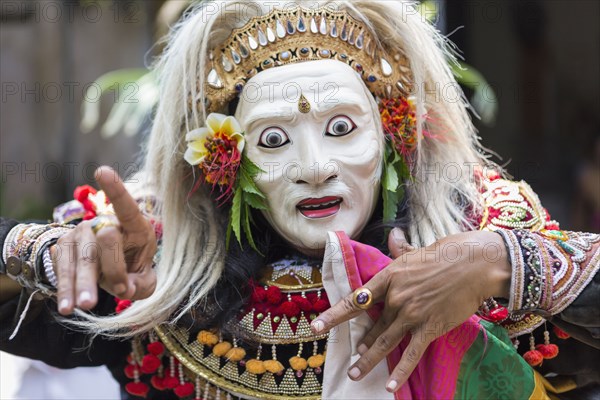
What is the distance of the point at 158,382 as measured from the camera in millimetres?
2400

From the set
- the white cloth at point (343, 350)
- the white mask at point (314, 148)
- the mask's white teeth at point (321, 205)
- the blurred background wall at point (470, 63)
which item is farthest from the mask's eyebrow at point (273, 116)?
the blurred background wall at point (470, 63)

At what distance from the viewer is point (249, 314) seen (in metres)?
2.32

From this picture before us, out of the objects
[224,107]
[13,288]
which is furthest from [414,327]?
[13,288]

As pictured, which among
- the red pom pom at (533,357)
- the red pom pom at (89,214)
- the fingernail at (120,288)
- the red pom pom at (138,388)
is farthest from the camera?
the red pom pom at (89,214)

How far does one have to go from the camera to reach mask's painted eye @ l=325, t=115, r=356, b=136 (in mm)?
2273

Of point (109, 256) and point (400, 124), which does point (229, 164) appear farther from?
point (109, 256)

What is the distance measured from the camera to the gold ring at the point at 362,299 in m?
1.85

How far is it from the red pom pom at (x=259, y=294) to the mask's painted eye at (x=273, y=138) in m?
0.36

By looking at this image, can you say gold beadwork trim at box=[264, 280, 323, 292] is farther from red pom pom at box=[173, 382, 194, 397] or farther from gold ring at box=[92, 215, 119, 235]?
gold ring at box=[92, 215, 119, 235]

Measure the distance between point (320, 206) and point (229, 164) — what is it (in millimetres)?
251

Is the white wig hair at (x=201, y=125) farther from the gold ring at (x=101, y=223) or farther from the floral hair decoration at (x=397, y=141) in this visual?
the gold ring at (x=101, y=223)

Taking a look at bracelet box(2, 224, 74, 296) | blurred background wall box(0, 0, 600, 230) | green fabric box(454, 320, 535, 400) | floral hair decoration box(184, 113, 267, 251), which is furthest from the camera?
blurred background wall box(0, 0, 600, 230)

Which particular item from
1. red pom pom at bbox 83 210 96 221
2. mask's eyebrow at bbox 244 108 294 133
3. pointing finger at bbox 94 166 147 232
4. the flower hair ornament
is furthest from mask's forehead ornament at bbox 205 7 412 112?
pointing finger at bbox 94 166 147 232

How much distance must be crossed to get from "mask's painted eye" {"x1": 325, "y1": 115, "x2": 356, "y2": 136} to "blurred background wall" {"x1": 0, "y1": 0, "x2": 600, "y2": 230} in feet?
7.98
